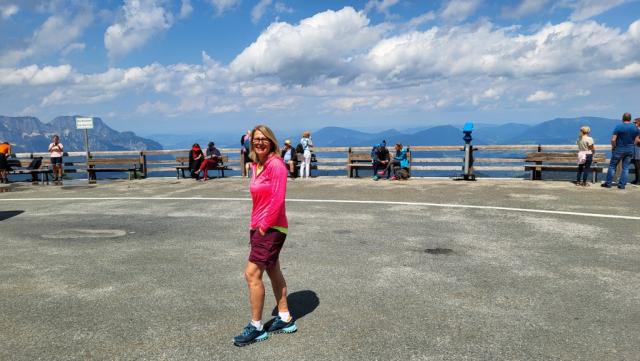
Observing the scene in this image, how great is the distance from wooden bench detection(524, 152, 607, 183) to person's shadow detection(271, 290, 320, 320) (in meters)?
11.9

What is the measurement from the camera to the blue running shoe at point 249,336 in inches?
144

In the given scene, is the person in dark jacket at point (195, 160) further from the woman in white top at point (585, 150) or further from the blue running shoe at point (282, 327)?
the blue running shoe at point (282, 327)

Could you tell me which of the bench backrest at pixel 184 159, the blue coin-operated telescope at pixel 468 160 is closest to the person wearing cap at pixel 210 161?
the bench backrest at pixel 184 159

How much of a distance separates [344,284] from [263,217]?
1.88 m

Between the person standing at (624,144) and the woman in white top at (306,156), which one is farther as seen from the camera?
the woman in white top at (306,156)

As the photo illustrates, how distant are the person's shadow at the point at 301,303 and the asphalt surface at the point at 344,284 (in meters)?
0.03

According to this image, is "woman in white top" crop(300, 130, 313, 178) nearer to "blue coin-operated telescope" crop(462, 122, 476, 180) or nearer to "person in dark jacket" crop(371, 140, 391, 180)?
"person in dark jacket" crop(371, 140, 391, 180)

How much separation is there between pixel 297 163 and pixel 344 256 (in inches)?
451

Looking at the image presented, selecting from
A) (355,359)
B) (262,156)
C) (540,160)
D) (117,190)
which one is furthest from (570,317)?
(117,190)

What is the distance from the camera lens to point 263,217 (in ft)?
11.8

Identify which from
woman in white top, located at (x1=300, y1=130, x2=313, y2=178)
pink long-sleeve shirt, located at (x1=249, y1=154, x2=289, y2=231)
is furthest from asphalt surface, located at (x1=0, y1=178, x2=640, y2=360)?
woman in white top, located at (x1=300, y1=130, x2=313, y2=178)

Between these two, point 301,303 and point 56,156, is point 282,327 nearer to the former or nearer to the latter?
point 301,303

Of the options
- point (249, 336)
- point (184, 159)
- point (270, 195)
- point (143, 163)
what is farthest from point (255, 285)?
point (143, 163)

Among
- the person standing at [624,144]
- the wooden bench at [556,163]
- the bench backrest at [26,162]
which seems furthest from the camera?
the bench backrest at [26,162]
